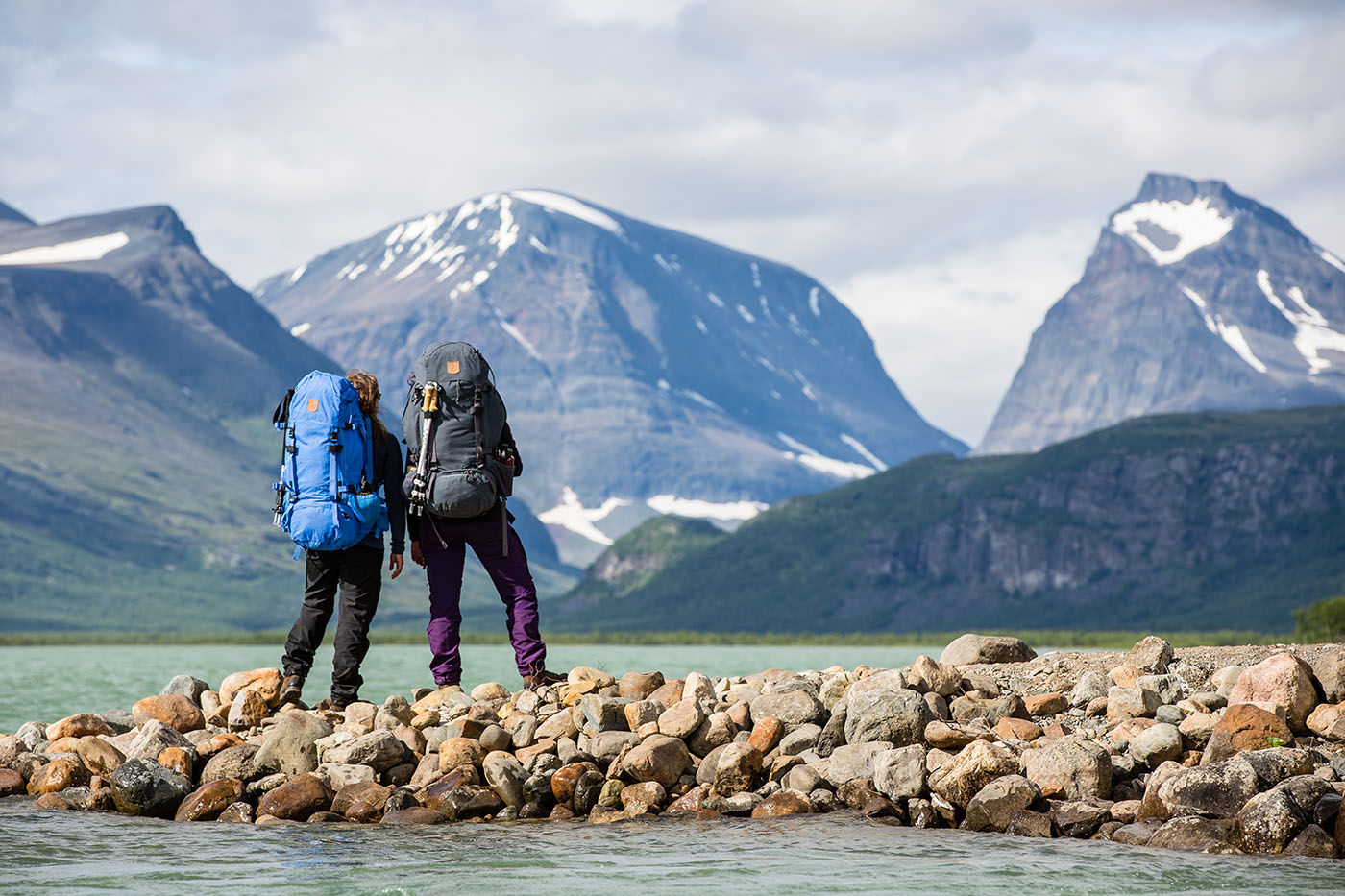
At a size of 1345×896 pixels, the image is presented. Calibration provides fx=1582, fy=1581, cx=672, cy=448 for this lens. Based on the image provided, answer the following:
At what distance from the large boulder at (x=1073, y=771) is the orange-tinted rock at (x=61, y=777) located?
11.5 meters

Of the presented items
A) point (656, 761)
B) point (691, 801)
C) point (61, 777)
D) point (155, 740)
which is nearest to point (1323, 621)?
point (691, 801)

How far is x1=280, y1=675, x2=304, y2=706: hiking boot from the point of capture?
20594 mm

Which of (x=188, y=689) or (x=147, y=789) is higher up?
(x=188, y=689)

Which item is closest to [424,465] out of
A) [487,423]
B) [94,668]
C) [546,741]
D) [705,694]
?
[487,423]

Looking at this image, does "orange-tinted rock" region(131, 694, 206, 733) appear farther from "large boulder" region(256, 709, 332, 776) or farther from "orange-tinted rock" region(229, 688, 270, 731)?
"large boulder" region(256, 709, 332, 776)

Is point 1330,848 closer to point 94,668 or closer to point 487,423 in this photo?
point 487,423

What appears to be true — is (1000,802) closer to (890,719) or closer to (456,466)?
(890,719)

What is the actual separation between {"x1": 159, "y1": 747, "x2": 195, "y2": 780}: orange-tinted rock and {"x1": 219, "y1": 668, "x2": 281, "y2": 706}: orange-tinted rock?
154cm

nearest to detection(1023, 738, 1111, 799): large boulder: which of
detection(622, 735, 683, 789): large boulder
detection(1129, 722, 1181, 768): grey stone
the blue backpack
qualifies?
detection(1129, 722, 1181, 768): grey stone

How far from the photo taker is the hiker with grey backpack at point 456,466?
18688 millimetres

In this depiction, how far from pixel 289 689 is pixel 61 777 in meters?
2.93

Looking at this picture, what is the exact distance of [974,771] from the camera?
56.7ft

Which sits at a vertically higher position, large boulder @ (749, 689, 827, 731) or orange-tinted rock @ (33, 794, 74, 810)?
large boulder @ (749, 689, 827, 731)

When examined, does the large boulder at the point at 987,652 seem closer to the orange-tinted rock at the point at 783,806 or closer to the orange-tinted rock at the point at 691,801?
the orange-tinted rock at the point at 783,806
